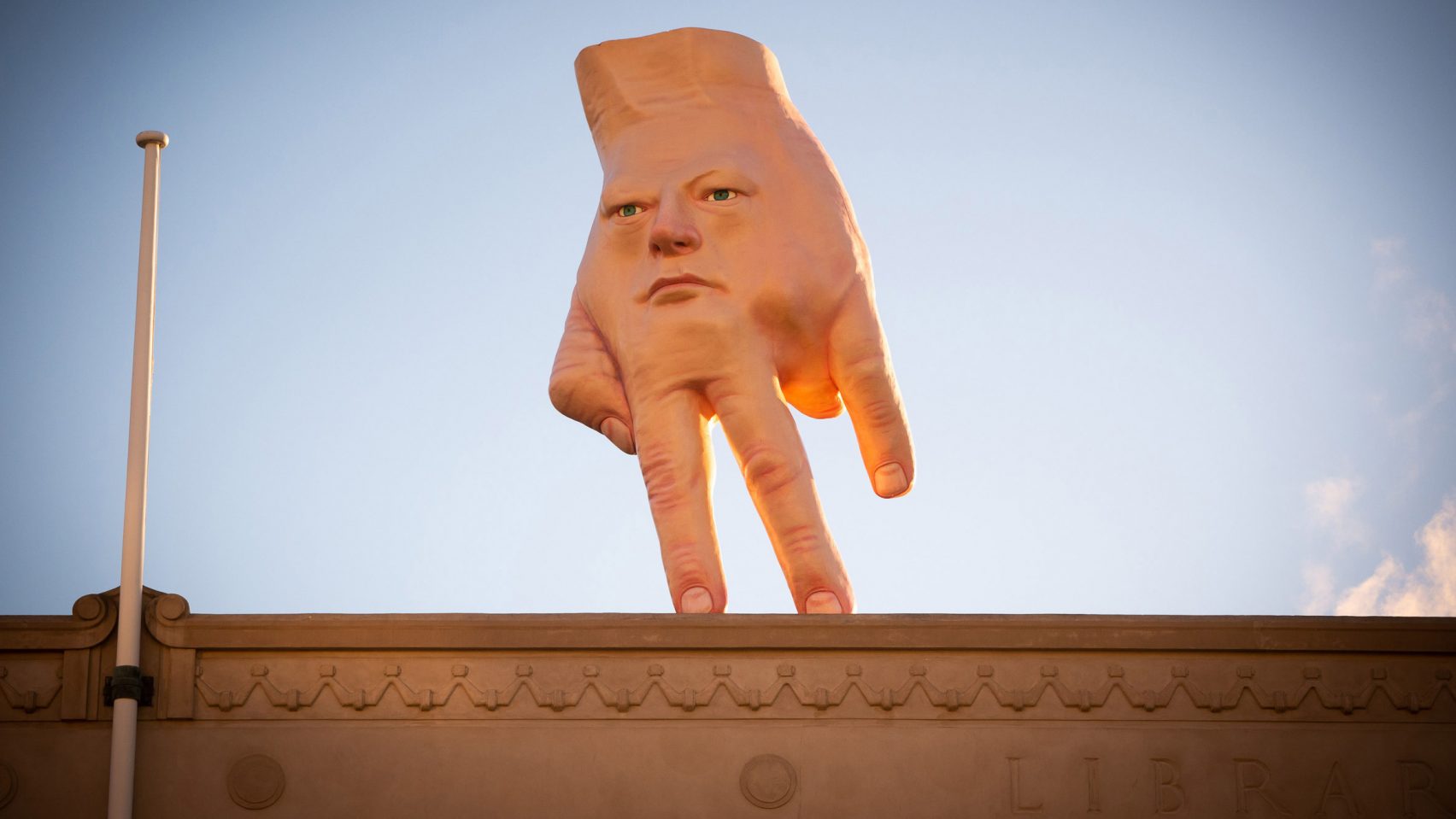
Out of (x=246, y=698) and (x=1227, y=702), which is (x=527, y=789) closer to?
(x=246, y=698)

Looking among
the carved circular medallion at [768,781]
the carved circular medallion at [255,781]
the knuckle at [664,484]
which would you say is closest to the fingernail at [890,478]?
the knuckle at [664,484]

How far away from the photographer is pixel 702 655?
29.2ft

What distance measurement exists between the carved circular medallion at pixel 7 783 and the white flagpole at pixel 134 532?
41 cm

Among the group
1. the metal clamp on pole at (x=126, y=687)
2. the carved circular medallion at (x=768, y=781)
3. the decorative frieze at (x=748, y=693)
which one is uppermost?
the metal clamp on pole at (x=126, y=687)

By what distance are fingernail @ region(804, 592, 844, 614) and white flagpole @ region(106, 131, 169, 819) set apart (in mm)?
3375

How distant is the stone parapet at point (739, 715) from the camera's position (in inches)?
341

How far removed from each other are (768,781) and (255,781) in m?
2.20

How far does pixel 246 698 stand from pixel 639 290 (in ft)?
11.0

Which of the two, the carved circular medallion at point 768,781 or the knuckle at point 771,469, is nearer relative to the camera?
the carved circular medallion at point 768,781

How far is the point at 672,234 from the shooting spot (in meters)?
11.0

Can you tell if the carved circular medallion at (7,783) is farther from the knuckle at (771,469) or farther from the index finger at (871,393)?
the index finger at (871,393)

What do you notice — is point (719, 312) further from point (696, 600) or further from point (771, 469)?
point (696, 600)

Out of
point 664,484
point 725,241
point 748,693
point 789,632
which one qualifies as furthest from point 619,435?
point 748,693

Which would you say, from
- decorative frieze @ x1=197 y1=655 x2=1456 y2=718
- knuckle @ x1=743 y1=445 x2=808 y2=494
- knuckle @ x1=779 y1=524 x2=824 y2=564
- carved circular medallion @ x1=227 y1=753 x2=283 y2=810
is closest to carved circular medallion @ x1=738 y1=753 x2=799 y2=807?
decorative frieze @ x1=197 y1=655 x2=1456 y2=718
